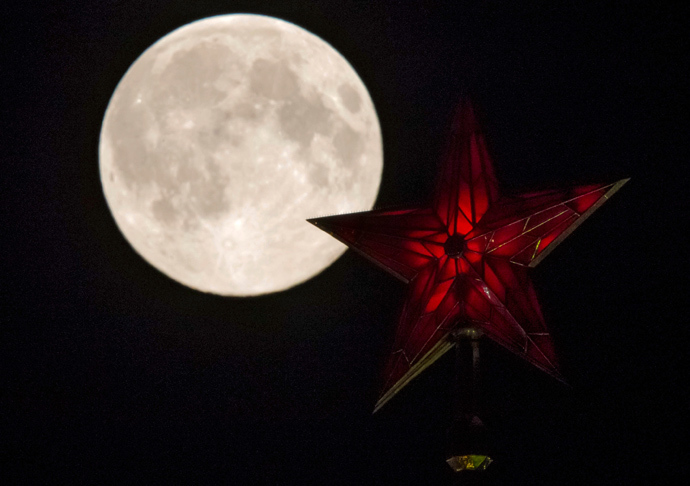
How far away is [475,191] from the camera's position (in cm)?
502

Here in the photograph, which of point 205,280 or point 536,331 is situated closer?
point 536,331

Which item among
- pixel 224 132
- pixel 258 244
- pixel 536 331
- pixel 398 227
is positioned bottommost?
pixel 536 331

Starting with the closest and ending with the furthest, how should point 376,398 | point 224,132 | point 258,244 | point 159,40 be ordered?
point 376,398
point 224,132
point 258,244
point 159,40

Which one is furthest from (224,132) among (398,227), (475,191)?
(475,191)

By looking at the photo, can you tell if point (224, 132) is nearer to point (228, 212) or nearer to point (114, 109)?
point (228, 212)

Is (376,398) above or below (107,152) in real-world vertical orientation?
below

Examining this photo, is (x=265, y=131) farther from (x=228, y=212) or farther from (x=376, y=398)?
(x=376, y=398)

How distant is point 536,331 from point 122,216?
537cm

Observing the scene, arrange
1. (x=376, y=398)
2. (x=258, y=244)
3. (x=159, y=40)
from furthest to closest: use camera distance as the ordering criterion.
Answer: (x=159, y=40) → (x=258, y=244) → (x=376, y=398)

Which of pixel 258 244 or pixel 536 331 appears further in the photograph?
pixel 258 244

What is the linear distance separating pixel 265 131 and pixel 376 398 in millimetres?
3386

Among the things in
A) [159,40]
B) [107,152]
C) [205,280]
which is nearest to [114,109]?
[107,152]

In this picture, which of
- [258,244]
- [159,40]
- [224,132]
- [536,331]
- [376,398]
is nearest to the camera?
[536,331]

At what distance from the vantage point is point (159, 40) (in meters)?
7.68
